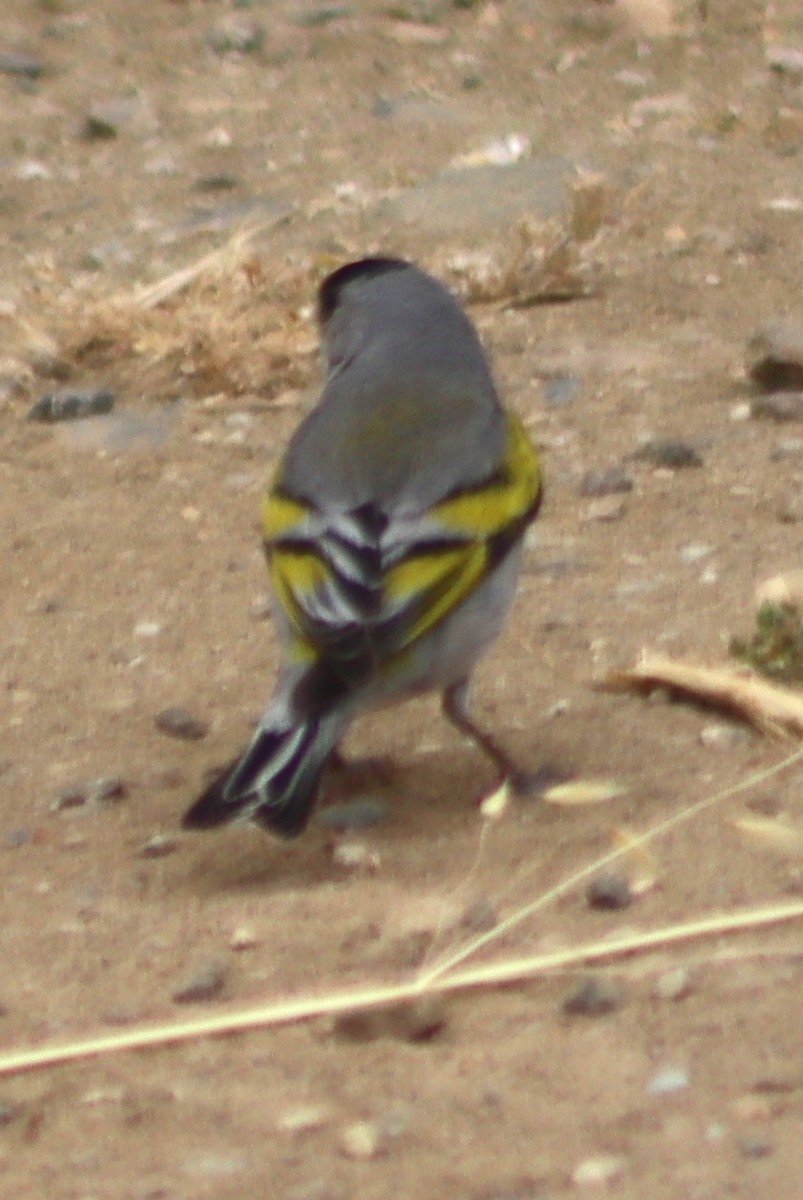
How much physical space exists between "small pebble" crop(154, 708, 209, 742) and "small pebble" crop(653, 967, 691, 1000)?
5.33 feet

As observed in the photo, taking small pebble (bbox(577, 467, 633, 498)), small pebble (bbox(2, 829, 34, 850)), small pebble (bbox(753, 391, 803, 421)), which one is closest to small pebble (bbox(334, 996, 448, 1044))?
small pebble (bbox(2, 829, 34, 850))

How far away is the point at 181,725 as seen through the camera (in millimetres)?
4852

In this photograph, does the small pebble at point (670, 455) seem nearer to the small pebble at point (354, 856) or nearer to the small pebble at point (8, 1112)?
the small pebble at point (354, 856)

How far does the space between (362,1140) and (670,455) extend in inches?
135

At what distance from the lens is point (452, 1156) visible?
2.98 metres

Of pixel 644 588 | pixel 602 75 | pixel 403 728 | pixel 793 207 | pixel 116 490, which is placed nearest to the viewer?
pixel 403 728

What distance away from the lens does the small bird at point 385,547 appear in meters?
4.04

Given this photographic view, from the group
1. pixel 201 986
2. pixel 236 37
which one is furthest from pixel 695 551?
pixel 236 37

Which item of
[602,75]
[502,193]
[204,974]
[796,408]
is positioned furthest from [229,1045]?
[602,75]

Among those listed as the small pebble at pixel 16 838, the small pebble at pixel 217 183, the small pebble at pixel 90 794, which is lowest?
the small pebble at pixel 217 183

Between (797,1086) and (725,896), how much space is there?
697mm

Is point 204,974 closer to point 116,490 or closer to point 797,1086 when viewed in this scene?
point 797,1086

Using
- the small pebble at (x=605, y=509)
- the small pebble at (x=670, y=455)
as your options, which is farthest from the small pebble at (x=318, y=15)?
the small pebble at (x=605, y=509)

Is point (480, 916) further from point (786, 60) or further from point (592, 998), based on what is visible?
A: point (786, 60)
